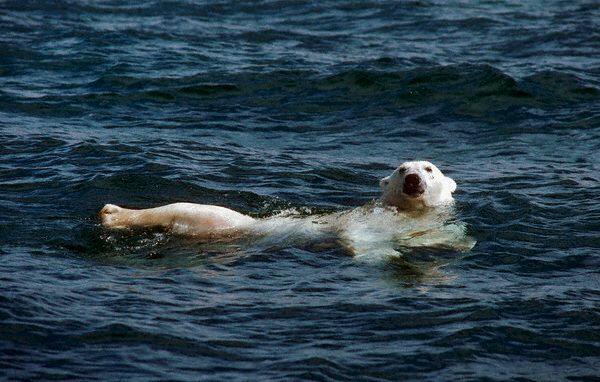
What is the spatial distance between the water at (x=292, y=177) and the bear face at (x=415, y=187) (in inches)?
13.3

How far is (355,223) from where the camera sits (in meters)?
9.94

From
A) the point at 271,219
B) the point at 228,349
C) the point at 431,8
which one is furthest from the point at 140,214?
the point at 431,8

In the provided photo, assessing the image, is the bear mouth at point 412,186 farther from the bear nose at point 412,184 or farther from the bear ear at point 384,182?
the bear ear at point 384,182

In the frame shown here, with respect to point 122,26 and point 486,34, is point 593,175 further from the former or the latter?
point 122,26

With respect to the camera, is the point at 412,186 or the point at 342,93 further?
the point at 342,93

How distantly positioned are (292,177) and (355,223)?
2.58 metres

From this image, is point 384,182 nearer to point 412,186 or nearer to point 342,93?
point 412,186

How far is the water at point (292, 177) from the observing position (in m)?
7.37

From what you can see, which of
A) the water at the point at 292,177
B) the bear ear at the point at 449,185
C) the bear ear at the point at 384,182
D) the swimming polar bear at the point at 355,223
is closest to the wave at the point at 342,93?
the water at the point at 292,177

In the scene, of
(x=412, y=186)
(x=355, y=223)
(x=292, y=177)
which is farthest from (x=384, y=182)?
(x=292, y=177)

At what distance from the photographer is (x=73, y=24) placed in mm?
20938

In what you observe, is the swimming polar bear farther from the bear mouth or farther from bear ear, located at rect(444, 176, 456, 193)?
bear ear, located at rect(444, 176, 456, 193)

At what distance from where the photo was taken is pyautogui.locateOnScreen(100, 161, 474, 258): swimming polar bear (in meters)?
9.75

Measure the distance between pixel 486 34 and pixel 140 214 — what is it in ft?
39.6
